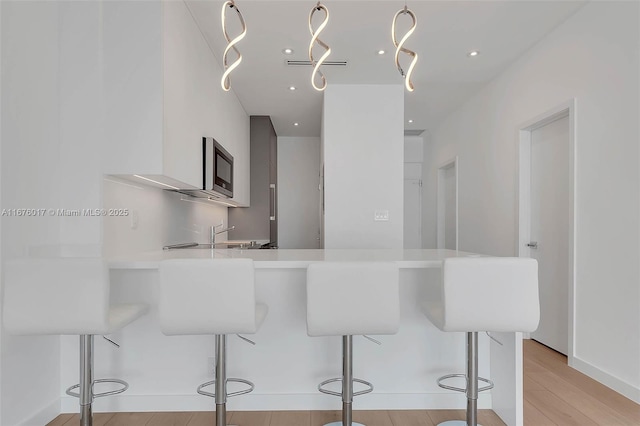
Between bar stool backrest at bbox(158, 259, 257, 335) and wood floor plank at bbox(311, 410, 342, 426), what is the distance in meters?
0.90

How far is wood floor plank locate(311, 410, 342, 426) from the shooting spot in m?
2.14

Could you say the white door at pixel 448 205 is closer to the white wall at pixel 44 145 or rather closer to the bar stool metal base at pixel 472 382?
the bar stool metal base at pixel 472 382

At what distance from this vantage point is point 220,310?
1652 mm

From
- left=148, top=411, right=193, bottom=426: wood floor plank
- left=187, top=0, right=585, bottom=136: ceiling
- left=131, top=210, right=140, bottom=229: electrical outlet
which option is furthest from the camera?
left=187, top=0, right=585, bottom=136: ceiling

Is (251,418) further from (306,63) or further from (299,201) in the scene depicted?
(299,201)

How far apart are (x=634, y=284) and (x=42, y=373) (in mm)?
3434

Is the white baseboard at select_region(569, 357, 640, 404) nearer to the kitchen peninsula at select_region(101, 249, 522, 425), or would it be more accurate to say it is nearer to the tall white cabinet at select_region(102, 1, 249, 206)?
the kitchen peninsula at select_region(101, 249, 522, 425)

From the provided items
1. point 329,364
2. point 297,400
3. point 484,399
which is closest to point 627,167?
point 484,399

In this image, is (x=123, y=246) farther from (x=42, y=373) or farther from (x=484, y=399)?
(x=484, y=399)

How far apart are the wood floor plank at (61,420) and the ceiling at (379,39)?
263 centimetres

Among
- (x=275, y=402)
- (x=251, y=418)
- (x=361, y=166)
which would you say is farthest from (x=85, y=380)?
(x=361, y=166)

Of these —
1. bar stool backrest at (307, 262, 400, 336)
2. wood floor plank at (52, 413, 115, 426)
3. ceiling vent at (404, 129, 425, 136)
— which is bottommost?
wood floor plank at (52, 413, 115, 426)

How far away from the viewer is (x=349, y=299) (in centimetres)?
169

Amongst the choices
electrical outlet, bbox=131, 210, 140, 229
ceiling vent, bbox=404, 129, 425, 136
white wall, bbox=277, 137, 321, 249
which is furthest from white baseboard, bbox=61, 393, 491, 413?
ceiling vent, bbox=404, 129, 425, 136
